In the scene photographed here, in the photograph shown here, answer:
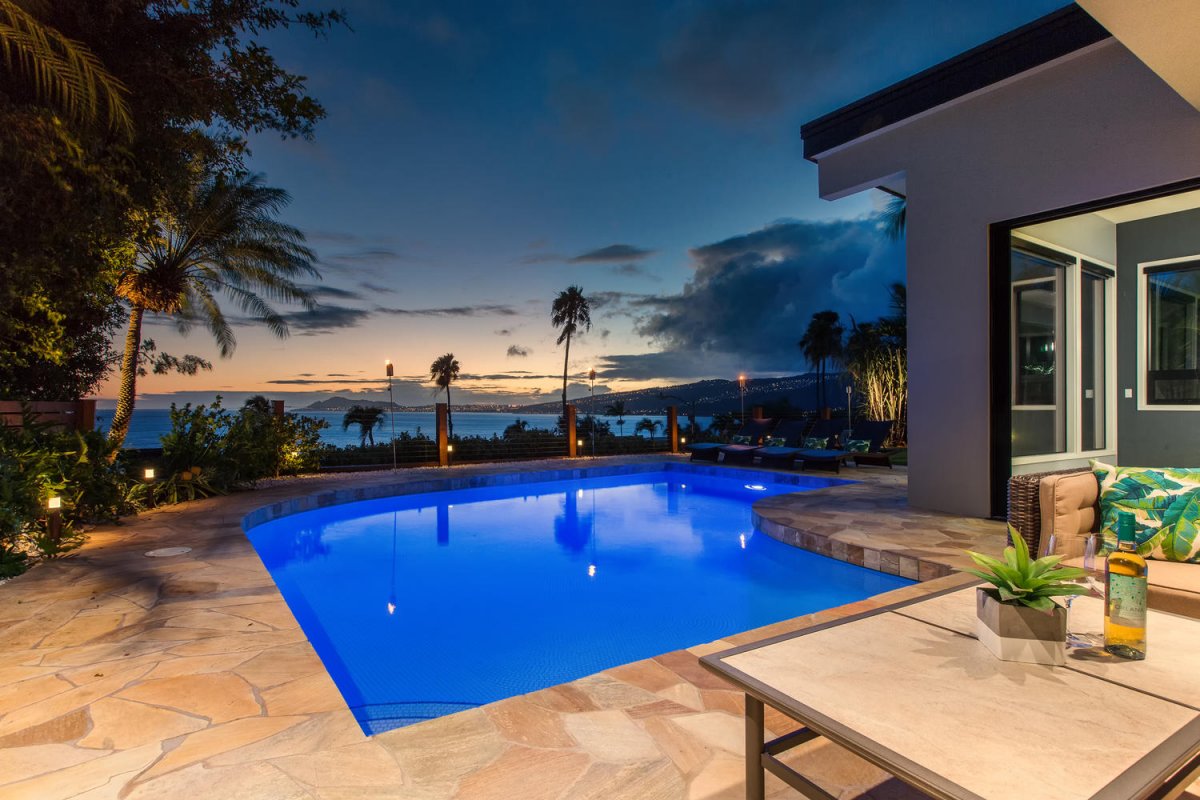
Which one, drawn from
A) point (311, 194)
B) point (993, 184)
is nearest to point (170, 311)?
point (311, 194)

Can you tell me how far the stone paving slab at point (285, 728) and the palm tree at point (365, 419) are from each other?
9872 millimetres

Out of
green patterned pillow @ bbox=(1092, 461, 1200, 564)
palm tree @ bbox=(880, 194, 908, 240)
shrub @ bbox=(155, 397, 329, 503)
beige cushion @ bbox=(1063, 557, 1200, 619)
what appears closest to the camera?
beige cushion @ bbox=(1063, 557, 1200, 619)

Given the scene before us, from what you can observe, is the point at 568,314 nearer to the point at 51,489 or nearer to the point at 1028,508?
the point at 51,489

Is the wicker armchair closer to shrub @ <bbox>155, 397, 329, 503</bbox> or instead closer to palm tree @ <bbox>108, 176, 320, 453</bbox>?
shrub @ <bbox>155, 397, 329, 503</bbox>

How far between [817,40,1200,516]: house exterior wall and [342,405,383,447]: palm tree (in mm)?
10451

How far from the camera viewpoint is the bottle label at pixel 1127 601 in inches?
57.7

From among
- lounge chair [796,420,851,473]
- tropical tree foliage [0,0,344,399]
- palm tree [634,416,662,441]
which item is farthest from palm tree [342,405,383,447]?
lounge chair [796,420,851,473]

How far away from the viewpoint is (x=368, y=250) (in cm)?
1569

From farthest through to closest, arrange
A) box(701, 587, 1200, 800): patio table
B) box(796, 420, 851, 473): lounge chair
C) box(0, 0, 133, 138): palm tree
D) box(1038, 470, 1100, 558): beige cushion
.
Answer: box(796, 420, 851, 473): lounge chair → box(0, 0, 133, 138): palm tree → box(1038, 470, 1100, 558): beige cushion → box(701, 587, 1200, 800): patio table

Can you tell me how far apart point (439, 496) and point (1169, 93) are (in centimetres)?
876

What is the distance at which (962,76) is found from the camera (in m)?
5.25

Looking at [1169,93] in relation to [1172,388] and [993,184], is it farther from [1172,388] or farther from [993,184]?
[1172,388]

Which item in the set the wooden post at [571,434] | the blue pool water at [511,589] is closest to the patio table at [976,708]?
the blue pool water at [511,589]

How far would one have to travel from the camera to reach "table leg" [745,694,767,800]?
4.71 ft
